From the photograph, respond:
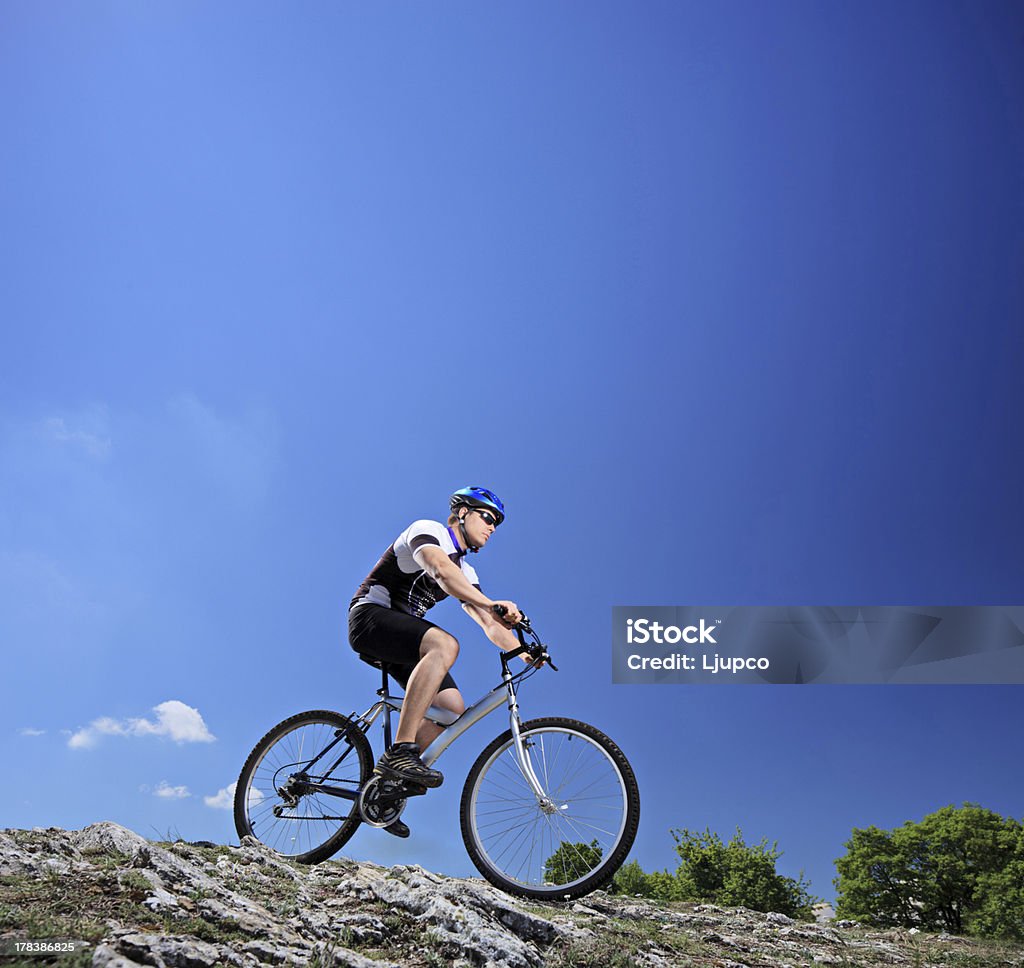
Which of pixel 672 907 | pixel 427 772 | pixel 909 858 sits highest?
pixel 909 858

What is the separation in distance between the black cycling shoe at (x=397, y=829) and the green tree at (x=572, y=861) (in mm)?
1165

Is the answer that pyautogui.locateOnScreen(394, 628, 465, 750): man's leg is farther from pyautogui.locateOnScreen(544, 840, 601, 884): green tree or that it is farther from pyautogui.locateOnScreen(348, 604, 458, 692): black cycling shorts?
pyautogui.locateOnScreen(544, 840, 601, 884): green tree

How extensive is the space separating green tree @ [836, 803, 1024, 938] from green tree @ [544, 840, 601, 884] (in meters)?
22.3

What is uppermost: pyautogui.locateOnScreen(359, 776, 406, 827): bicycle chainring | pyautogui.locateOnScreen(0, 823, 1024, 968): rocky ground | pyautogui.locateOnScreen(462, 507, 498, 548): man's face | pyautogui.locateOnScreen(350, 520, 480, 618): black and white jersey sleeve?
pyautogui.locateOnScreen(462, 507, 498, 548): man's face

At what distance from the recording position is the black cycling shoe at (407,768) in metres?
6.27

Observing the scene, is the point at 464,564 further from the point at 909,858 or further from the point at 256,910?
the point at 909,858

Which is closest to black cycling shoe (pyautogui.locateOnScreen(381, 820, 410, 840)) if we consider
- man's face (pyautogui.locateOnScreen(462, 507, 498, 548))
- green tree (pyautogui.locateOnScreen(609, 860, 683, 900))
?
man's face (pyautogui.locateOnScreen(462, 507, 498, 548))

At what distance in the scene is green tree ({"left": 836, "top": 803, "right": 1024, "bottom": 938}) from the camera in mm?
24156

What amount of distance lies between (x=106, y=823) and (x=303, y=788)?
5.03ft

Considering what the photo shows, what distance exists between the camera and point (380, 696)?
7.12 m

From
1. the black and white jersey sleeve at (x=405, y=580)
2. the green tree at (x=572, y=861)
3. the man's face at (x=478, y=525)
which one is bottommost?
the green tree at (x=572, y=861)

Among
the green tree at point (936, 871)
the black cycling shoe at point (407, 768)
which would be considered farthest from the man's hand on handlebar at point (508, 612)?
the green tree at point (936, 871)

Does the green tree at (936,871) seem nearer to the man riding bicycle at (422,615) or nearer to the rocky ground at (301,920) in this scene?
the rocky ground at (301,920)

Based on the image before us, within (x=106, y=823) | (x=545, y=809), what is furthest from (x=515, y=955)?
(x=106, y=823)
